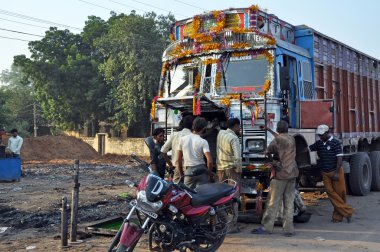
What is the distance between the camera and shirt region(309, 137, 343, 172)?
7801mm

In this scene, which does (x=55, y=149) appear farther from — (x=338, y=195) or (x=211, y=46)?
(x=338, y=195)

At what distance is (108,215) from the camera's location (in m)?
8.46

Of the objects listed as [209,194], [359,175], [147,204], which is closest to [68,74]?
[359,175]

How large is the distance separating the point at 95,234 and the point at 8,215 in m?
2.74

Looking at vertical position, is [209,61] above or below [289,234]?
above

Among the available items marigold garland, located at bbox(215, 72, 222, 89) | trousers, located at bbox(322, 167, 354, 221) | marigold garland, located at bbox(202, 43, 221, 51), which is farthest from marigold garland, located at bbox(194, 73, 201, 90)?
trousers, located at bbox(322, 167, 354, 221)

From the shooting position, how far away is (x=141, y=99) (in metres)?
26.3

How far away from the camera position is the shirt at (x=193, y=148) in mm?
6363

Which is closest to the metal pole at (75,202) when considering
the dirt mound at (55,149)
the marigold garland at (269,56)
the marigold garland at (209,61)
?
the marigold garland at (209,61)

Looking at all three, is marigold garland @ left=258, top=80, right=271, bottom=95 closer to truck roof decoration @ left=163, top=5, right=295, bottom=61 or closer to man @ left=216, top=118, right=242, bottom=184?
truck roof decoration @ left=163, top=5, right=295, bottom=61

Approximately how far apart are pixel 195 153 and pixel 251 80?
2.12m

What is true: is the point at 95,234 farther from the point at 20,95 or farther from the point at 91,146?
the point at 20,95

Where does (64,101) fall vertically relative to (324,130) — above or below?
above

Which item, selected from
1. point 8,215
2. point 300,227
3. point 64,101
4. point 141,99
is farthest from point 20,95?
point 300,227
